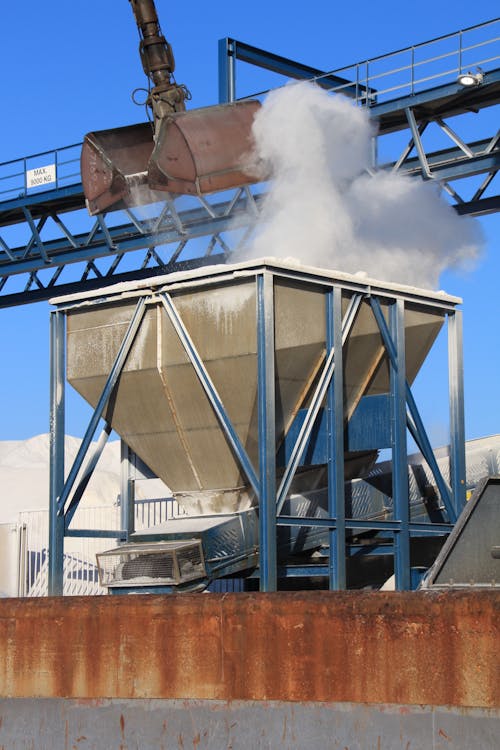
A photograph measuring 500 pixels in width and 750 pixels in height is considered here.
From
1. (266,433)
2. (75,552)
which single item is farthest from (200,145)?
(75,552)

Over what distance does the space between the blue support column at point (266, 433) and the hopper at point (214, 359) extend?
0.20m

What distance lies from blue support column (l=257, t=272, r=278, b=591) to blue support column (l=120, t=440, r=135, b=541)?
3.65 m

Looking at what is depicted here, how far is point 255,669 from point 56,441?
26.2 ft

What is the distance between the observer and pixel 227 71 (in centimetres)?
2452

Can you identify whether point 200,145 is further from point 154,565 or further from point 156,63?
point 154,565

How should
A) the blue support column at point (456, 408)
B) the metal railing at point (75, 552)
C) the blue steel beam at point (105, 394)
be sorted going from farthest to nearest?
the metal railing at point (75, 552) → the blue support column at point (456, 408) → the blue steel beam at point (105, 394)

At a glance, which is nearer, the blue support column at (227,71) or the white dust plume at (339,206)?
the white dust plume at (339,206)

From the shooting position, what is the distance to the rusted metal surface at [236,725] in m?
8.30

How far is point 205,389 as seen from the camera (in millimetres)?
15383

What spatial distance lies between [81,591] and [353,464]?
32.6 feet

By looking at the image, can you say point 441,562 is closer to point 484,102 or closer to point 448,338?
point 448,338

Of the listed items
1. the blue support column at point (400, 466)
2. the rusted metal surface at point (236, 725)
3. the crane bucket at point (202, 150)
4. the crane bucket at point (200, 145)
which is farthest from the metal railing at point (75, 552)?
the rusted metal surface at point (236, 725)

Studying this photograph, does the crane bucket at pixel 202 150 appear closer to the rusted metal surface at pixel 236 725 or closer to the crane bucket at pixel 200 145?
the crane bucket at pixel 200 145

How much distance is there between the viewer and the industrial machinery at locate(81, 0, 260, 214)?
66.7 ft
